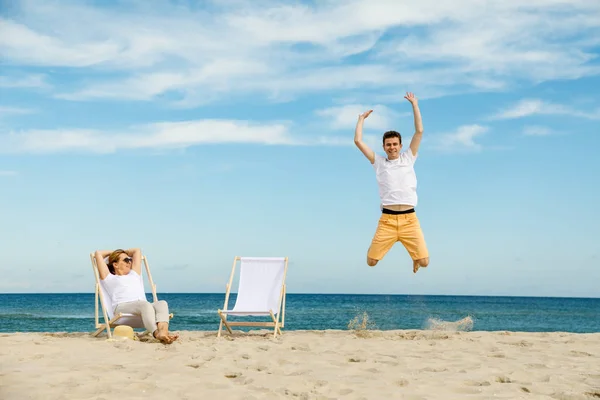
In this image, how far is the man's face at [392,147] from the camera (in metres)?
6.34

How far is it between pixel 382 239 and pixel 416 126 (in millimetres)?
1185

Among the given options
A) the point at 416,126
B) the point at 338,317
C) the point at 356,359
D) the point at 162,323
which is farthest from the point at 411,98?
the point at 338,317

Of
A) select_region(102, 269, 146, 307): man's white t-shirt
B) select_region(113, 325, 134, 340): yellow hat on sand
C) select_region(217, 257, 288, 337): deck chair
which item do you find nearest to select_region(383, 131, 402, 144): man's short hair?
select_region(217, 257, 288, 337): deck chair

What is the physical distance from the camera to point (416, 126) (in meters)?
6.30

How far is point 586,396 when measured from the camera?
4.23 m

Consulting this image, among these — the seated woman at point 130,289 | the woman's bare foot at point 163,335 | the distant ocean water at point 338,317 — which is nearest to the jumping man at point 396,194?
the woman's bare foot at point 163,335

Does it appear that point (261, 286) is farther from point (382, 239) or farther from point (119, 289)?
point (382, 239)

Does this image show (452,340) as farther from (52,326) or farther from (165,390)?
(52,326)

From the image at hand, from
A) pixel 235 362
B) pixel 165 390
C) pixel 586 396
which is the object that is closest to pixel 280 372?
pixel 235 362

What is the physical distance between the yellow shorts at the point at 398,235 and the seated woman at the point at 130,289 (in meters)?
2.36

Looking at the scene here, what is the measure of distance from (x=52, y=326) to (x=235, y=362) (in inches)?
853

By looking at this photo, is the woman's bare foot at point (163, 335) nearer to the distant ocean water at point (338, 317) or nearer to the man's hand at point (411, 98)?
the man's hand at point (411, 98)

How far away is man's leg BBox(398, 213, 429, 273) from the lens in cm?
641

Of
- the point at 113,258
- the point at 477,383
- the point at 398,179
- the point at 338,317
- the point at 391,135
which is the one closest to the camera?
the point at 477,383
